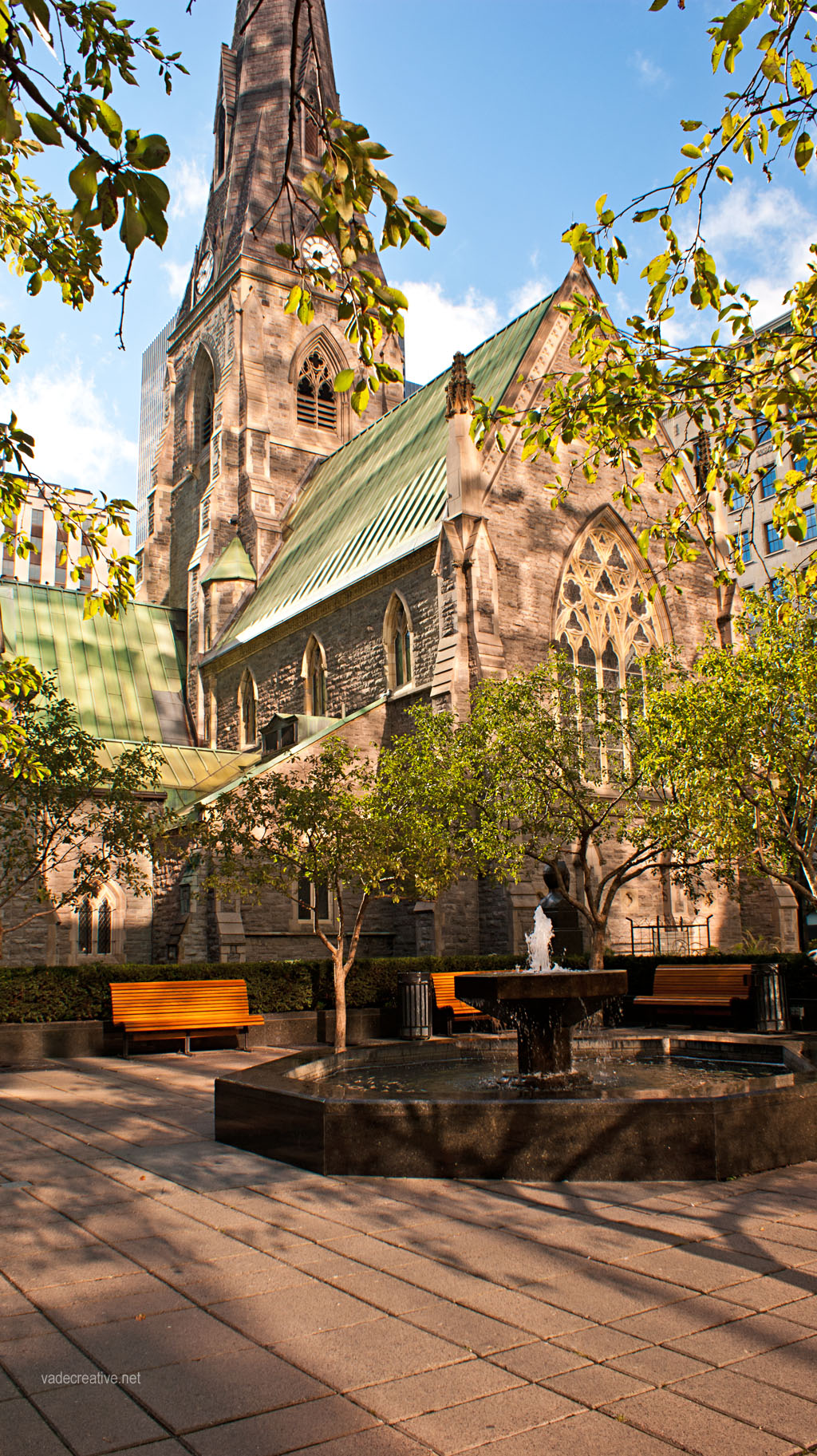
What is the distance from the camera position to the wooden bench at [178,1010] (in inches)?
546

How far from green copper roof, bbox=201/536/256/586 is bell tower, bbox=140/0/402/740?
7 cm

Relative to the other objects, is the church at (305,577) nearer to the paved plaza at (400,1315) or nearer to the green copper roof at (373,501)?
the green copper roof at (373,501)

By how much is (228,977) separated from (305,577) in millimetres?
16410

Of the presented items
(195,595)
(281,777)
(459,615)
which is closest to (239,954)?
(281,777)

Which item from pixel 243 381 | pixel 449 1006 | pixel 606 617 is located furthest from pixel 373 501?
pixel 449 1006

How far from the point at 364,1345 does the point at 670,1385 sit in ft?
3.64

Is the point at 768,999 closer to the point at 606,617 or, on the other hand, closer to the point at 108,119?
the point at 606,617

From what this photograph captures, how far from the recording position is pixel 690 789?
17.7 meters

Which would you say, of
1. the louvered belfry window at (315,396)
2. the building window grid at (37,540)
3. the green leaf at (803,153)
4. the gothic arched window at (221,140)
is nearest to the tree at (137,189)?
the green leaf at (803,153)

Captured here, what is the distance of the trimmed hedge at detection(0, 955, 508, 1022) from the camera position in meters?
14.2

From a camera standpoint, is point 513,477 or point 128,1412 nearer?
point 128,1412

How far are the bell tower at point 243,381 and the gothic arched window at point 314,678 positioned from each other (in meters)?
6.71

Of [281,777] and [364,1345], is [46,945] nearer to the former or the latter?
[281,777]

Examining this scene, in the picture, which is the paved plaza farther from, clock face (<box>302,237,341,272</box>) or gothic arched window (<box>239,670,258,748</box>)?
clock face (<box>302,237,341,272</box>)
